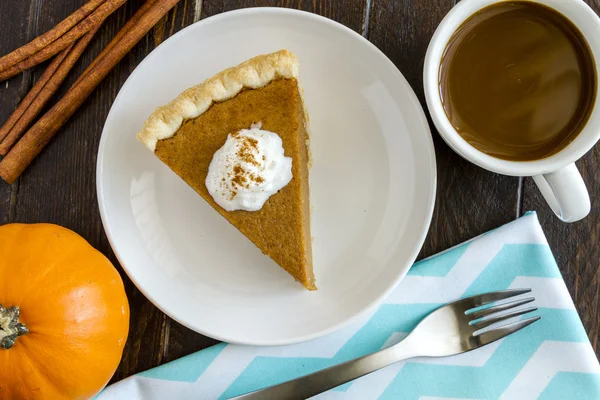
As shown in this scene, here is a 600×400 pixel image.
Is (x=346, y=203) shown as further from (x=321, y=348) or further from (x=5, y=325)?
(x=5, y=325)

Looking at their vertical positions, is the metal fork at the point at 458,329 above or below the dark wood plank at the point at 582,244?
below

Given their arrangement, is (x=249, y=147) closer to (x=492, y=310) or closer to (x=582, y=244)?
(x=492, y=310)

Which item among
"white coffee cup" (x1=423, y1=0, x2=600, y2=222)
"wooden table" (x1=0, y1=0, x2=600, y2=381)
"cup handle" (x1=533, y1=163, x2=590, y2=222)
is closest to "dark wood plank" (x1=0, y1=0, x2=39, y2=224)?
"wooden table" (x1=0, y1=0, x2=600, y2=381)

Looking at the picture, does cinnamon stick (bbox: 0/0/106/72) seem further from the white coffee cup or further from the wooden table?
the white coffee cup

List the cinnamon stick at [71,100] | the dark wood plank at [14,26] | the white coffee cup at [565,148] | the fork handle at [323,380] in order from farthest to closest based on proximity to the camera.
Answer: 1. the dark wood plank at [14,26]
2. the cinnamon stick at [71,100]
3. the fork handle at [323,380]
4. the white coffee cup at [565,148]

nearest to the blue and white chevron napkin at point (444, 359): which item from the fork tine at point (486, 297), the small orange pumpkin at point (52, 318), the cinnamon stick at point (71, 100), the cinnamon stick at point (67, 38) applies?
the fork tine at point (486, 297)

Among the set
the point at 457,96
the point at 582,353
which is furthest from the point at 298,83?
the point at 582,353

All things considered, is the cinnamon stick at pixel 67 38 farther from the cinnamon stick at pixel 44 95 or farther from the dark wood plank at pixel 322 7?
the dark wood plank at pixel 322 7
